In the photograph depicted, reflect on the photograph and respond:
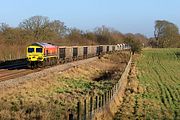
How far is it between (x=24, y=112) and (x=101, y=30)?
15453 centimetres

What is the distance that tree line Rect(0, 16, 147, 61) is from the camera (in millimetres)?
57625

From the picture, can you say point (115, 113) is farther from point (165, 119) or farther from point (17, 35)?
point (17, 35)

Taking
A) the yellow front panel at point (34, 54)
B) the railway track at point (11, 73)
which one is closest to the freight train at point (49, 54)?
the yellow front panel at point (34, 54)

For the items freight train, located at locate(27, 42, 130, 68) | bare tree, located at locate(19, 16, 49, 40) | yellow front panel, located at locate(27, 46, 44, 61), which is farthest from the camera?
bare tree, located at locate(19, 16, 49, 40)

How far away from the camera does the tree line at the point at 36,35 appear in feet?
189

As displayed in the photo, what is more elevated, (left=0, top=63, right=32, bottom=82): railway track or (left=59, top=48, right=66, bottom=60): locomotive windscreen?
(left=59, top=48, right=66, bottom=60): locomotive windscreen

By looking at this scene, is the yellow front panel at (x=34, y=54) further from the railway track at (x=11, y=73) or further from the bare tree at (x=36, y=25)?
the bare tree at (x=36, y=25)

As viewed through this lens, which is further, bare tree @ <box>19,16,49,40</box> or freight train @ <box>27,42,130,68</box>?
bare tree @ <box>19,16,49,40</box>

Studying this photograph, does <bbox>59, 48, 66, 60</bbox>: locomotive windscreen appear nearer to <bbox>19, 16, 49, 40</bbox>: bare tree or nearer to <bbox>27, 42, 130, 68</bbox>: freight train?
<bbox>27, 42, 130, 68</bbox>: freight train

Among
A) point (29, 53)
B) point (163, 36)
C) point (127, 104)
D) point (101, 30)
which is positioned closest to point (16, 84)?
point (127, 104)

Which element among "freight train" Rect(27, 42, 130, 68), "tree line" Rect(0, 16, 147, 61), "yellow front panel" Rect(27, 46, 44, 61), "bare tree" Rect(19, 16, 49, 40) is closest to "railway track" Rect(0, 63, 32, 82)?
"yellow front panel" Rect(27, 46, 44, 61)

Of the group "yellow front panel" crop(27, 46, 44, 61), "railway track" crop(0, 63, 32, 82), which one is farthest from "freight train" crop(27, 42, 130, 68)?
"railway track" crop(0, 63, 32, 82)

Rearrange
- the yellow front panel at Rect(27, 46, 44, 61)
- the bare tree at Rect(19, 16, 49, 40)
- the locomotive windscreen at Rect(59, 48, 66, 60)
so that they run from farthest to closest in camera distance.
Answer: the bare tree at Rect(19, 16, 49, 40)
the locomotive windscreen at Rect(59, 48, 66, 60)
the yellow front panel at Rect(27, 46, 44, 61)

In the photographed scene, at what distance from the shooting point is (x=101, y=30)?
17088 centimetres
